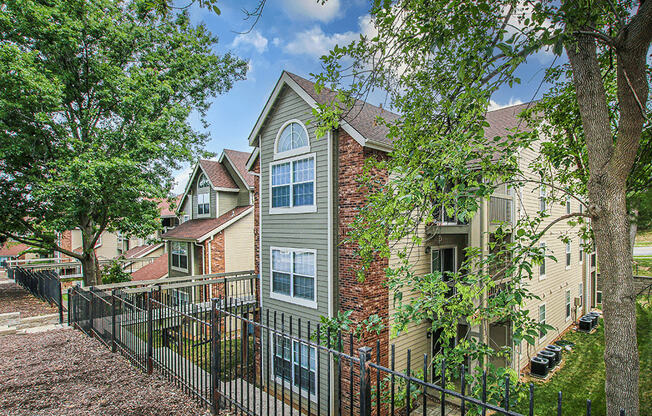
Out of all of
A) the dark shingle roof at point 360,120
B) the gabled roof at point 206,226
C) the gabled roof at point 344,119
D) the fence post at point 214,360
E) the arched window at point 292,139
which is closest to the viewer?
the fence post at point 214,360

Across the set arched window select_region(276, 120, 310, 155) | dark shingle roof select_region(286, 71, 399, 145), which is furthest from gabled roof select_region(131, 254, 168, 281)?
dark shingle roof select_region(286, 71, 399, 145)

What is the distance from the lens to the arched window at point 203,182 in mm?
18747

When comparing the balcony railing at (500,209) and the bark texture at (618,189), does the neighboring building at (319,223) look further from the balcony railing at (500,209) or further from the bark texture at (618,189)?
the bark texture at (618,189)

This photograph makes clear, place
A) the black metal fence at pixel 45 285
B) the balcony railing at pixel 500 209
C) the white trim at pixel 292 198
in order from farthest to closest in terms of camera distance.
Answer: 1. the black metal fence at pixel 45 285
2. the balcony railing at pixel 500 209
3. the white trim at pixel 292 198

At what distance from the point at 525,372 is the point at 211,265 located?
47.8 feet

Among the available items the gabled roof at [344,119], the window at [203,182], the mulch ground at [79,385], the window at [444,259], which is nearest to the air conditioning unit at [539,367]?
the window at [444,259]

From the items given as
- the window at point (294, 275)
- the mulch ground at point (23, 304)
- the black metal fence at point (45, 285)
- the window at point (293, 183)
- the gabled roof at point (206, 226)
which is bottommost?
the mulch ground at point (23, 304)

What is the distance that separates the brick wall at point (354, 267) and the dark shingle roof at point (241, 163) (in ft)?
32.5

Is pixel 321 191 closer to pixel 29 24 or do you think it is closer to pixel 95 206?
pixel 95 206

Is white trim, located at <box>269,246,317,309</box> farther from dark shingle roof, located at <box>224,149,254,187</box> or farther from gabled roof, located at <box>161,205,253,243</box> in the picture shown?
dark shingle roof, located at <box>224,149,254,187</box>

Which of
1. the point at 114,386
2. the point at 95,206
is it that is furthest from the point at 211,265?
the point at 114,386

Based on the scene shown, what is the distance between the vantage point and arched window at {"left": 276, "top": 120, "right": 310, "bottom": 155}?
10.0 meters

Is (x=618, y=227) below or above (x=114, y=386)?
above

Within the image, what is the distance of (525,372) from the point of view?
11.6 metres
